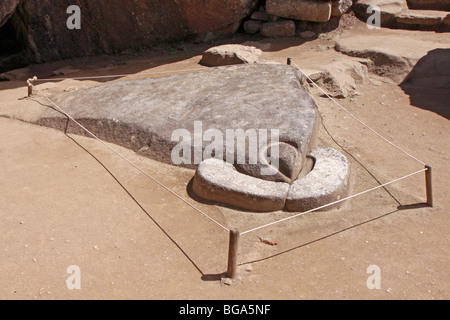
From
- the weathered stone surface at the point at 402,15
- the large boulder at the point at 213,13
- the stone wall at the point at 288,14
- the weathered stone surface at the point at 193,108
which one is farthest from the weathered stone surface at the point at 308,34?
the weathered stone surface at the point at 193,108

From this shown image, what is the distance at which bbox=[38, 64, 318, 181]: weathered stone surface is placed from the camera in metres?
4.59

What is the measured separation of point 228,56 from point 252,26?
5.69ft

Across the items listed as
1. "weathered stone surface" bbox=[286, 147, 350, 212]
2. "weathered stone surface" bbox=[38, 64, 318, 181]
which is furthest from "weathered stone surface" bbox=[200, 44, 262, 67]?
"weathered stone surface" bbox=[286, 147, 350, 212]

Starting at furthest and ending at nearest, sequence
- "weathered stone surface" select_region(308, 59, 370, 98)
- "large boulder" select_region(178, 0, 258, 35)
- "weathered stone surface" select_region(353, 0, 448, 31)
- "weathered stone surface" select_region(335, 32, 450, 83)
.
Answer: "weathered stone surface" select_region(353, 0, 448, 31), "large boulder" select_region(178, 0, 258, 35), "weathered stone surface" select_region(335, 32, 450, 83), "weathered stone surface" select_region(308, 59, 370, 98)

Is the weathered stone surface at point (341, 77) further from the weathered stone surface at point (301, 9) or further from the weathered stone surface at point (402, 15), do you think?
the weathered stone surface at point (402, 15)

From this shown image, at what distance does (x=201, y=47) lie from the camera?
8625 millimetres

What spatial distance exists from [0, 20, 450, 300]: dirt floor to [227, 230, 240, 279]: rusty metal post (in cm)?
6

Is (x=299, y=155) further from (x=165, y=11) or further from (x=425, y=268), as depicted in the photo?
(x=165, y=11)

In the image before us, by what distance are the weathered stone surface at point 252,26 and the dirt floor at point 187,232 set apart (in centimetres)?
396

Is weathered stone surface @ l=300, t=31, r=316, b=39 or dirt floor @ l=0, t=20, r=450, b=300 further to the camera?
weathered stone surface @ l=300, t=31, r=316, b=39

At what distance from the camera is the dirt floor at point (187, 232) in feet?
10.4

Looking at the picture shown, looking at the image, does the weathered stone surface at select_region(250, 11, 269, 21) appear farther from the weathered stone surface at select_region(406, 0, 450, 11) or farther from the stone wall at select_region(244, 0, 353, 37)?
the weathered stone surface at select_region(406, 0, 450, 11)

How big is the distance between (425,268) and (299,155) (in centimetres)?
144

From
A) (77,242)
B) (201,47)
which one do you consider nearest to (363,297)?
(77,242)
